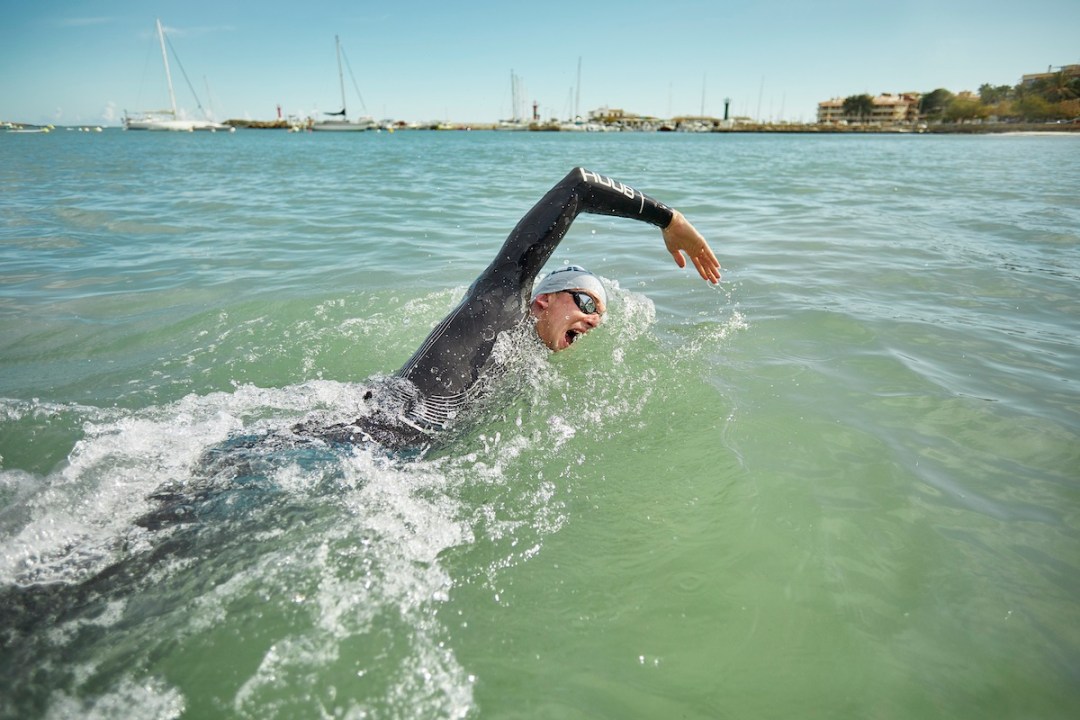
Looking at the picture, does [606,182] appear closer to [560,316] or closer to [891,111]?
[560,316]

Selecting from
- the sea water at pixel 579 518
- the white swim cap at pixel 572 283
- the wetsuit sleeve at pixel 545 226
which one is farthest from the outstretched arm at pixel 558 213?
the sea water at pixel 579 518

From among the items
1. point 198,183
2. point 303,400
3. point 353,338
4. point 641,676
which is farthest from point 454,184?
point 641,676

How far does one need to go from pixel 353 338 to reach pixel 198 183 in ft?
54.9

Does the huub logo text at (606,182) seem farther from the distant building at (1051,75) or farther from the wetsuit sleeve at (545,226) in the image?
the distant building at (1051,75)

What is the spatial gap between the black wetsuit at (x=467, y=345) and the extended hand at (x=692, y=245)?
2.32ft

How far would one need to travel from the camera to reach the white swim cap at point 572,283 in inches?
145

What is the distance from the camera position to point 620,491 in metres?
3.00

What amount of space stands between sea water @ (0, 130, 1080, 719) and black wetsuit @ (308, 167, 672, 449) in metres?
0.19

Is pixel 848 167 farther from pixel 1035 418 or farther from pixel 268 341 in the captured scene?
pixel 268 341

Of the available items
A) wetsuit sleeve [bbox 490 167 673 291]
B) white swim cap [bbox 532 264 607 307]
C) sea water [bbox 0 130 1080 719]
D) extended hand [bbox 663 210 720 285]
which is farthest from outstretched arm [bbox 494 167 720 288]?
sea water [bbox 0 130 1080 719]

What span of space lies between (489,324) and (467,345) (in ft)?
0.60

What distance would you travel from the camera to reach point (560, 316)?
3.72 m

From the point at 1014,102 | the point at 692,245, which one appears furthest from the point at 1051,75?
the point at 692,245

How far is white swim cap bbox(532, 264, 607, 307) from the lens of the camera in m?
3.67
